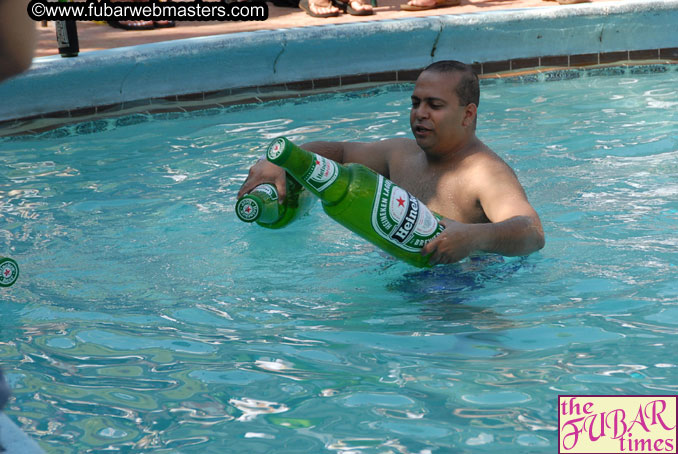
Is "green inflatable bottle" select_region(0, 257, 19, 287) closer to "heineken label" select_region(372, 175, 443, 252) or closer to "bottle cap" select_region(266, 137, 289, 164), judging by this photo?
"bottle cap" select_region(266, 137, 289, 164)

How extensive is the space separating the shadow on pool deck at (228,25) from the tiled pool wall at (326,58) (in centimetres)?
51

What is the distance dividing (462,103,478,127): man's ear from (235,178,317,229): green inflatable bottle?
2.34 ft

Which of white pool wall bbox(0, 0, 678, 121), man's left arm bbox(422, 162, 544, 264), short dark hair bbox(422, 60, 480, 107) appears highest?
white pool wall bbox(0, 0, 678, 121)

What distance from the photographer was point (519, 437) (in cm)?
235

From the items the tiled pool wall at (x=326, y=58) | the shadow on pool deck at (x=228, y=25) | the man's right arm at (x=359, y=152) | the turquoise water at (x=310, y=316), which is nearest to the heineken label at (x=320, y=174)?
the turquoise water at (x=310, y=316)

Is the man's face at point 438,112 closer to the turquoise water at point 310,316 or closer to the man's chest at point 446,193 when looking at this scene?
the man's chest at point 446,193

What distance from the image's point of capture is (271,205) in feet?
11.3

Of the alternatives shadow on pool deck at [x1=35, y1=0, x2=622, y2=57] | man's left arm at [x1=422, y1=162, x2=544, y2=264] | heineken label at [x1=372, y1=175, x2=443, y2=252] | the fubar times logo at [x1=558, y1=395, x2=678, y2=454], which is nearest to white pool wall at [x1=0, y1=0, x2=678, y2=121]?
shadow on pool deck at [x1=35, y1=0, x2=622, y2=57]

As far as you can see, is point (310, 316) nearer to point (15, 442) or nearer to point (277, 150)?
point (277, 150)

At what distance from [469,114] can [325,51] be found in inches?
168

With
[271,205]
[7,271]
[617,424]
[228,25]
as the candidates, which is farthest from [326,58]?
[617,424]

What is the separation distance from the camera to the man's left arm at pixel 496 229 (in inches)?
118

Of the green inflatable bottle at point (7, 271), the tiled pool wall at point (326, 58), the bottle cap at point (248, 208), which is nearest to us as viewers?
the green inflatable bottle at point (7, 271)

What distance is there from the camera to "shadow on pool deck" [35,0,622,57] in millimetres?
8328
